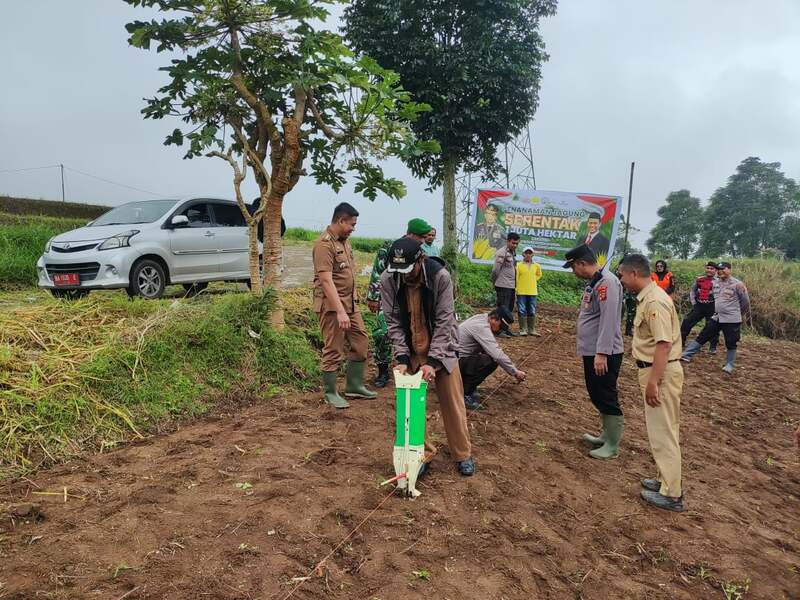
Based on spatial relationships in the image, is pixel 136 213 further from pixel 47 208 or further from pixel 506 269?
pixel 47 208

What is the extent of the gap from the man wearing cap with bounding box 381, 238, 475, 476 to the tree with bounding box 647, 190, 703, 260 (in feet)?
123

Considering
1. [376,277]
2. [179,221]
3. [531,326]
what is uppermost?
[179,221]

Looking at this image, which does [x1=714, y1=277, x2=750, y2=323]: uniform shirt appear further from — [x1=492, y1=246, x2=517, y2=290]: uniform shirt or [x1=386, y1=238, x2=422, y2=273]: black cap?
[x1=386, y1=238, x2=422, y2=273]: black cap

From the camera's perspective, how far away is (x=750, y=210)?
3378 centimetres

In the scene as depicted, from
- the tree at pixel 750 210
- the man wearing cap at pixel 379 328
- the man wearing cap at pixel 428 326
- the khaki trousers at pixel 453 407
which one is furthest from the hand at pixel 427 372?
the tree at pixel 750 210

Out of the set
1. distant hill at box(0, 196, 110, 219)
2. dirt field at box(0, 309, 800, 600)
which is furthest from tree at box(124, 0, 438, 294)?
distant hill at box(0, 196, 110, 219)

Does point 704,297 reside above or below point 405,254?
below

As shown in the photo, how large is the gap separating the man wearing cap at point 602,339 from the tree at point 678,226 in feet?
120

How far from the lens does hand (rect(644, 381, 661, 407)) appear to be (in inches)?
133

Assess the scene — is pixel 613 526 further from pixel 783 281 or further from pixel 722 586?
pixel 783 281

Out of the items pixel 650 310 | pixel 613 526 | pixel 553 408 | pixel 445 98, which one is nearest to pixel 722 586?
pixel 613 526

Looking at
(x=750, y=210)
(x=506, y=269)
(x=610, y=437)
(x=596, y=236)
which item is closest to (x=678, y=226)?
(x=750, y=210)

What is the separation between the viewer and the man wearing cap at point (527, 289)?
29.3ft

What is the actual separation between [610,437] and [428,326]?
1950 millimetres
